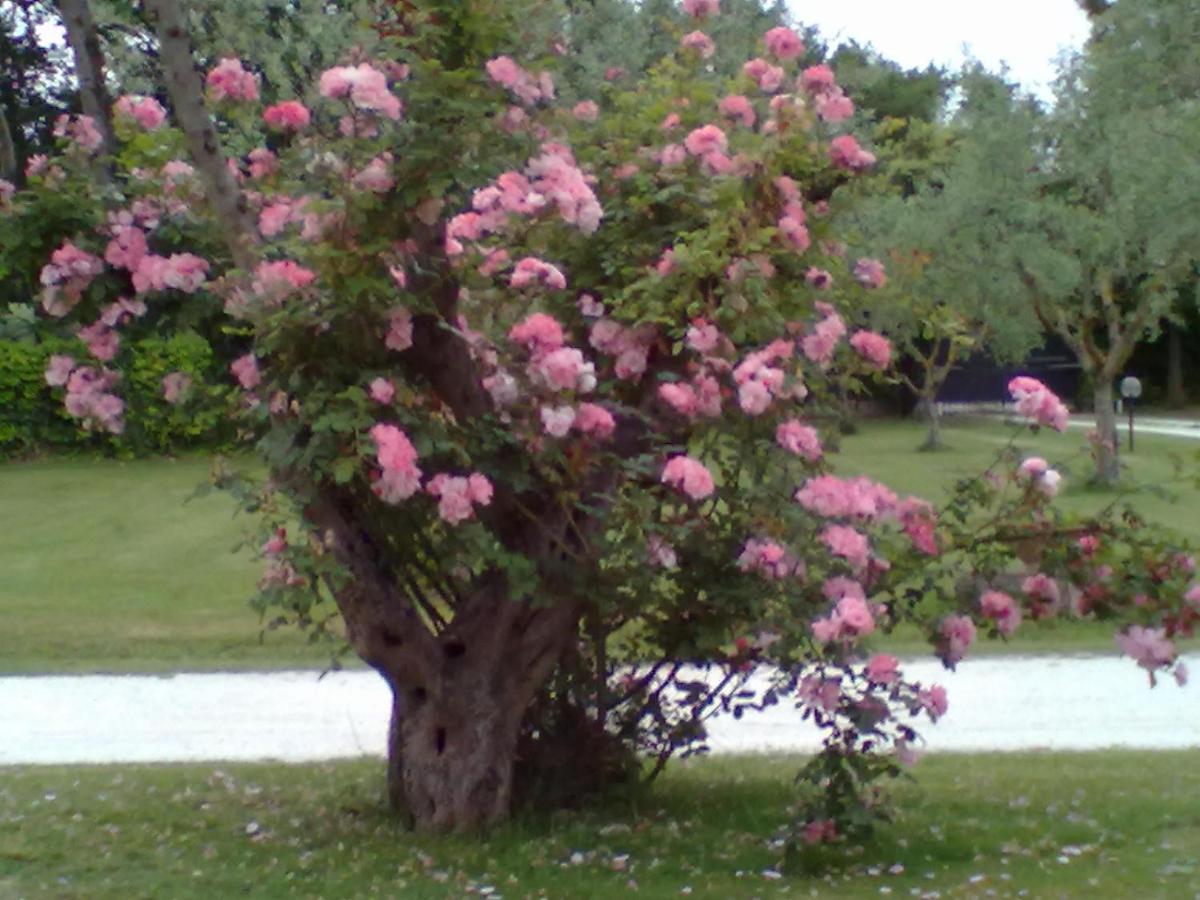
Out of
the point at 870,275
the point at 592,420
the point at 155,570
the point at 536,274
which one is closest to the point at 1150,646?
the point at 870,275

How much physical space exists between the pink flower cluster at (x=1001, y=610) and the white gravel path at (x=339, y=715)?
370 centimetres

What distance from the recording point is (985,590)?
19.1 ft

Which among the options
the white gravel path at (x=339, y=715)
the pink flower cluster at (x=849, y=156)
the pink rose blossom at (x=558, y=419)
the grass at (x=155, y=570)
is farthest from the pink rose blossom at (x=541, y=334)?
the white gravel path at (x=339, y=715)

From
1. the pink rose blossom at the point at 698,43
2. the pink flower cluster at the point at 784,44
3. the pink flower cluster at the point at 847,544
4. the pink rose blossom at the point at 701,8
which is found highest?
the pink rose blossom at the point at 701,8

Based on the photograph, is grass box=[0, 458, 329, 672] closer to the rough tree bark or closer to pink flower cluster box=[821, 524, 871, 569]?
the rough tree bark

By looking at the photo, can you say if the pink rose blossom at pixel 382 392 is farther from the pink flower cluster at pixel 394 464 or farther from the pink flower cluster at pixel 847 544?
the pink flower cluster at pixel 847 544

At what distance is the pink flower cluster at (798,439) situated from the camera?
5.57m

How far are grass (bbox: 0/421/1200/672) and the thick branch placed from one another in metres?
1.48

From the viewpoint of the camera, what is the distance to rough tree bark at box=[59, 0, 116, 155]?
673 centimetres

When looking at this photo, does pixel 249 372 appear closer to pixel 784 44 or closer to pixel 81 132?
pixel 81 132

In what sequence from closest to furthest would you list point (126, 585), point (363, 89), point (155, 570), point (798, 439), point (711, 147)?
1. point (363, 89)
2. point (798, 439)
3. point (711, 147)
4. point (126, 585)
5. point (155, 570)

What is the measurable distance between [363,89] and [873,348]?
2245 millimetres

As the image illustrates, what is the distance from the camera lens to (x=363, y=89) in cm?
477

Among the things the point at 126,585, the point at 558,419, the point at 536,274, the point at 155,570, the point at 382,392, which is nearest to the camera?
the point at 382,392
